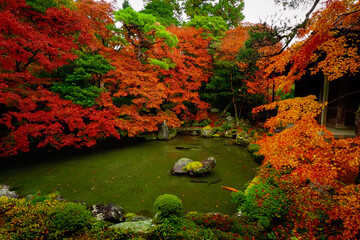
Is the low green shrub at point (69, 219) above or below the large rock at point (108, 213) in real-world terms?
above

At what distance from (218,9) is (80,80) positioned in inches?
935

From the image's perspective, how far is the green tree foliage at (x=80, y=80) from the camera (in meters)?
9.55

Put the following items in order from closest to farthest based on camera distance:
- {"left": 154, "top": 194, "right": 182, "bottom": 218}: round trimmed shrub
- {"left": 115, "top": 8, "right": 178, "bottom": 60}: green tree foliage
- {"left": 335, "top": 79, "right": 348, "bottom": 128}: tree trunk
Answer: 1. {"left": 154, "top": 194, "right": 182, "bottom": 218}: round trimmed shrub
2. {"left": 335, "top": 79, "right": 348, "bottom": 128}: tree trunk
3. {"left": 115, "top": 8, "right": 178, "bottom": 60}: green tree foliage

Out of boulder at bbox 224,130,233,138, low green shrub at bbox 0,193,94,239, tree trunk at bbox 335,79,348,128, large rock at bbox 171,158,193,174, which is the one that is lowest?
large rock at bbox 171,158,193,174

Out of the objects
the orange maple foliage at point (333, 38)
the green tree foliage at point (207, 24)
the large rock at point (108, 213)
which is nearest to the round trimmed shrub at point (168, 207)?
the large rock at point (108, 213)

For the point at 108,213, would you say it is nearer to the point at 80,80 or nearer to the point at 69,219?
the point at 69,219

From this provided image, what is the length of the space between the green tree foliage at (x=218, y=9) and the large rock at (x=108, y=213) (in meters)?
26.6

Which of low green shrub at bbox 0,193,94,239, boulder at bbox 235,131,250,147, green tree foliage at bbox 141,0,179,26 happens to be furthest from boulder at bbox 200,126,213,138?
green tree foliage at bbox 141,0,179,26

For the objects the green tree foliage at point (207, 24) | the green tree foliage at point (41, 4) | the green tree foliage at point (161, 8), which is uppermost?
the green tree foliage at point (161, 8)

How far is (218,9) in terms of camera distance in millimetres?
25219

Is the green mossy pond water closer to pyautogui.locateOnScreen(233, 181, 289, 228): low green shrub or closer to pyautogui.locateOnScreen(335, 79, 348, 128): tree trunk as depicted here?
pyautogui.locateOnScreen(233, 181, 289, 228): low green shrub

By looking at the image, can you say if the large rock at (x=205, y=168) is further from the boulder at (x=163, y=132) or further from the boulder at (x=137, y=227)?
the boulder at (x=163, y=132)

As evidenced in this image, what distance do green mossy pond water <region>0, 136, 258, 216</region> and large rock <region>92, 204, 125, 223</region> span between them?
2.65ft

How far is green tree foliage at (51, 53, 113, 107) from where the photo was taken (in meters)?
9.55
